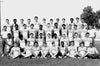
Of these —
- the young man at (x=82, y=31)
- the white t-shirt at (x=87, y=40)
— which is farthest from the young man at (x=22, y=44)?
the white t-shirt at (x=87, y=40)

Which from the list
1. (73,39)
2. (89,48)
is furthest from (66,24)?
(89,48)

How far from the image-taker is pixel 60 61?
461 inches

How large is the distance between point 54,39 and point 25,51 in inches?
61.3

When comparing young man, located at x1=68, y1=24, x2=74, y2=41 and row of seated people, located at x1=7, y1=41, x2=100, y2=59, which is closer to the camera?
row of seated people, located at x1=7, y1=41, x2=100, y2=59

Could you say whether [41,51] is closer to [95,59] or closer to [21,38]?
[21,38]

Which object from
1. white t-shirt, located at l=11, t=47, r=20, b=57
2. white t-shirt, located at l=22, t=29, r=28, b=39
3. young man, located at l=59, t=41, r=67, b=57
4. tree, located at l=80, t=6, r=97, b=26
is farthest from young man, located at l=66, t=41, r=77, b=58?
tree, located at l=80, t=6, r=97, b=26

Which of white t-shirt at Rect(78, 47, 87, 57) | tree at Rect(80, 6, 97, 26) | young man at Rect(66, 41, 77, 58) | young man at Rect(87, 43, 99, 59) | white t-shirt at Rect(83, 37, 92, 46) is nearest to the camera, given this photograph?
young man at Rect(87, 43, 99, 59)

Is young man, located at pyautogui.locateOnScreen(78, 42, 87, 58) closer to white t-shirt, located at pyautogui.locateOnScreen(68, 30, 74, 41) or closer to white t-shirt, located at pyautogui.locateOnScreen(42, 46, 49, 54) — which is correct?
white t-shirt, located at pyautogui.locateOnScreen(68, 30, 74, 41)

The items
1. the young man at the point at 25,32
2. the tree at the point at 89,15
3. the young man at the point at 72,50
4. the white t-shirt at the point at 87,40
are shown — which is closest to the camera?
the young man at the point at 72,50

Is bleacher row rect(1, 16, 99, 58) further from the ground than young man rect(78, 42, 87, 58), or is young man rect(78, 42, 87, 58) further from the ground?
bleacher row rect(1, 16, 99, 58)

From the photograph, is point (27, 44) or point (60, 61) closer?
point (60, 61)

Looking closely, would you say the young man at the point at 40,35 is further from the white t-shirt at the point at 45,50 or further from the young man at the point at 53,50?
the young man at the point at 53,50

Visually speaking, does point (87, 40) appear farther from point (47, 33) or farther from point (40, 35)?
point (40, 35)

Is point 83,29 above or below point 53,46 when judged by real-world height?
above
